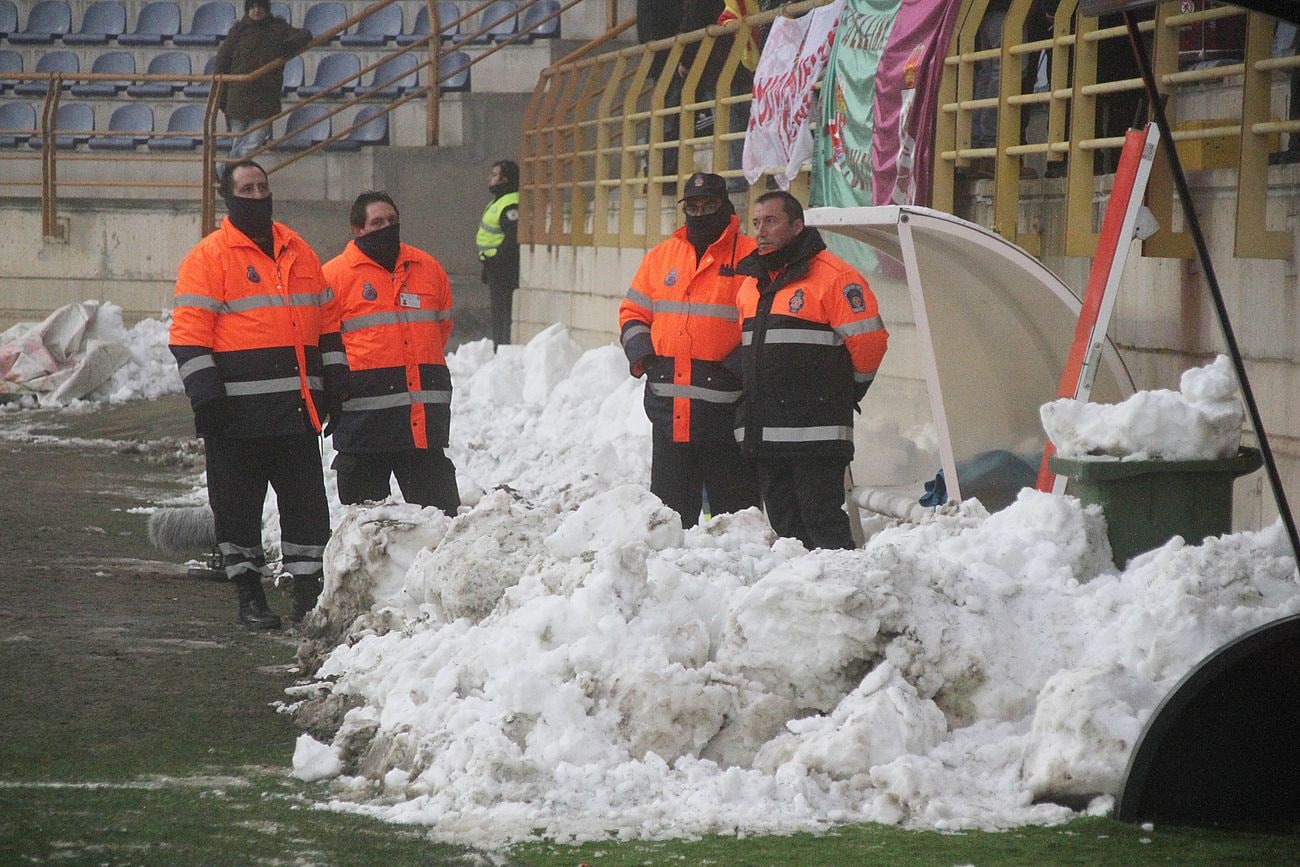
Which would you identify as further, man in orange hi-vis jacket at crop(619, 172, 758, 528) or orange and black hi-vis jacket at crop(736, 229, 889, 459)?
man in orange hi-vis jacket at crop(619, 172, 758, 528)

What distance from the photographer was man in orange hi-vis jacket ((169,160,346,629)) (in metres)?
7.54

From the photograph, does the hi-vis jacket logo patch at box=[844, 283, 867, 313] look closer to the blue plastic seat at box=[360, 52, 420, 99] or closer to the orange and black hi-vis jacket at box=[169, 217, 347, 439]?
the orange and black hi-vis jacket at box=[169, 217, 347, 439]

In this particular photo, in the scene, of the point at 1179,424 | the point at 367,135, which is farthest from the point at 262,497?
the point at 367,135

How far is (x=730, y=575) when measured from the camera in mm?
5746

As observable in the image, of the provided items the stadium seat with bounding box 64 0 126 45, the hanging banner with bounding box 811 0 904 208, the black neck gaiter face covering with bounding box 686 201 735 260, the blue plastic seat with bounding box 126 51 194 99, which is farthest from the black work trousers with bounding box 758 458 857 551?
the stadium seat with bounding box 64 0 126 45

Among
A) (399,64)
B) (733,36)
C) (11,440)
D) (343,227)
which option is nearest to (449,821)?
(733,36)

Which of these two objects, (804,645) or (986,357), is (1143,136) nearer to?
(986,357)

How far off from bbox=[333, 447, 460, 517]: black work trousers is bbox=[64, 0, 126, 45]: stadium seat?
59.8ft

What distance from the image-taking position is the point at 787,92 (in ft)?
35.7

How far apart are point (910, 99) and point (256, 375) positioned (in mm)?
3841

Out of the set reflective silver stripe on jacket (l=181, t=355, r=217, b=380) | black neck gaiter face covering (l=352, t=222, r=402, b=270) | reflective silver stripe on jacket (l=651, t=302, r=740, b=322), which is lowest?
reflective silver stripe on jacket (l=181, t=355, r=217, b=380)

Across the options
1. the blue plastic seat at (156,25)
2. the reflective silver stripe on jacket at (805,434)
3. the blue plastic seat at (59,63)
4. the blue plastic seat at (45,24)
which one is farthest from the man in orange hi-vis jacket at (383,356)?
the blue plastic seat at (45,24)

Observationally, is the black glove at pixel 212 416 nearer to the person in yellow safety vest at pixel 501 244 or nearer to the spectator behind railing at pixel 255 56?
the person in yellow safety vest at pixel 501 244

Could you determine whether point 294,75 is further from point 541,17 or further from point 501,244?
point 501,244
